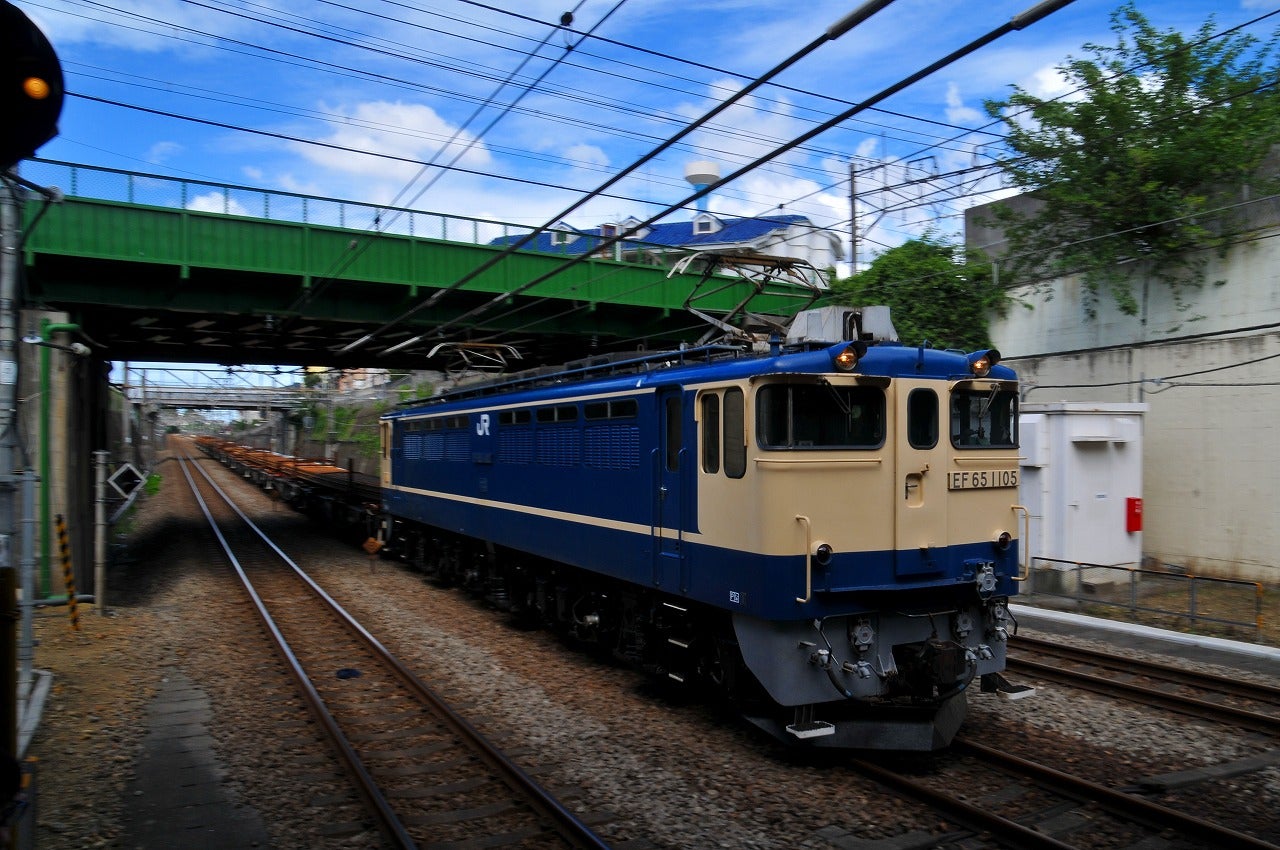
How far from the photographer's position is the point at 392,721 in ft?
28.3

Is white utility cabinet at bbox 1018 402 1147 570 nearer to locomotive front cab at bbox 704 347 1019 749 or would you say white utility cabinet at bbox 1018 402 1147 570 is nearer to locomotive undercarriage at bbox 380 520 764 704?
locomotive front cab at bbox 704 347 1019 749

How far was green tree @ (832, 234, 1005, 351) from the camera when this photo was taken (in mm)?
21328

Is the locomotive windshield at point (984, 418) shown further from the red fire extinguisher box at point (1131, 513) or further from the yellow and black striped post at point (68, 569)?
the yellow and black striped post at point (68, 569)

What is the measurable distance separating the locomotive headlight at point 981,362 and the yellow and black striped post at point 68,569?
470 inches

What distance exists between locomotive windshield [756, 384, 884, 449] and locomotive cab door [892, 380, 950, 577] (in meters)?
0.22

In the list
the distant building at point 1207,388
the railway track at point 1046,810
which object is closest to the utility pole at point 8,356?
the railway track at point 1046,810

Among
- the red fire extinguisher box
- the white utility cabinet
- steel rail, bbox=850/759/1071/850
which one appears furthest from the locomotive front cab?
the red fire extinguisher box

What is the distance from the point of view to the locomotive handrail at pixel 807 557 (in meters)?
6.76

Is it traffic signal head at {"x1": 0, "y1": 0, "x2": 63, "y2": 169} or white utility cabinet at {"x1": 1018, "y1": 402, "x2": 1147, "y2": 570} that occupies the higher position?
traffic signal head at {"x1": 0, "y1": 0, "x2": 63, "y2": 169}

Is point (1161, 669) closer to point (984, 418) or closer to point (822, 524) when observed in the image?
point (984, 418)

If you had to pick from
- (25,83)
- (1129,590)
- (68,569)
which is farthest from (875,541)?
(68,569)

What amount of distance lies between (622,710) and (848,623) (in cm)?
276

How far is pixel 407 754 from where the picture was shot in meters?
7.73

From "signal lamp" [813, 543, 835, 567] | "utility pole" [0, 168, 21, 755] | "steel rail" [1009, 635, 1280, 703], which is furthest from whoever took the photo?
"steel rail" [1009, 635, 1280, 703]
